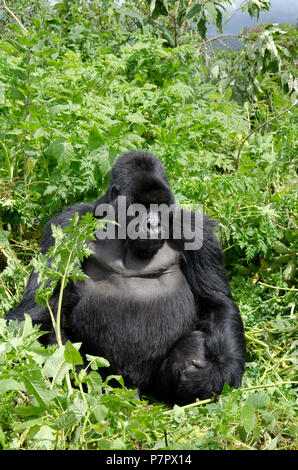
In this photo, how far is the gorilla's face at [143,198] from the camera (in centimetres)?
302

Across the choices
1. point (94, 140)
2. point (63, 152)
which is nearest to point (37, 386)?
point (63, 152)

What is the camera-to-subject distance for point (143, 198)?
9.89 feet

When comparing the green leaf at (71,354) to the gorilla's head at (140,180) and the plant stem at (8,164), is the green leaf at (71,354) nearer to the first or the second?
the gorilla's head at (140,180)

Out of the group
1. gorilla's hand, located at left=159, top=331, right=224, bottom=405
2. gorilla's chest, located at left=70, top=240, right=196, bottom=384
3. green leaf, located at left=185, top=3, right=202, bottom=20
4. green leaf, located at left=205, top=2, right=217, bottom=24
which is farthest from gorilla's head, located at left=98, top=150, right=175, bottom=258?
green leaf, located at left=185, top=3, right=202, bottom=20

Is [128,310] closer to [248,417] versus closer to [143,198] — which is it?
[143,198]

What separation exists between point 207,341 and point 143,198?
945mm

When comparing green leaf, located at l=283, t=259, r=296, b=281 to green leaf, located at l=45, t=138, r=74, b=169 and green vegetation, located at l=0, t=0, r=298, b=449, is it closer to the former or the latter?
green vegetation, located at l=0, t=0, r=298, b=449

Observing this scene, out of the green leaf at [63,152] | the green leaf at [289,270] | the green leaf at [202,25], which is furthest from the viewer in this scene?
the green leaf at [202,25]

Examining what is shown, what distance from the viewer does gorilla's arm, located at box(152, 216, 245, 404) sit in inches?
120

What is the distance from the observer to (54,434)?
6.88ft

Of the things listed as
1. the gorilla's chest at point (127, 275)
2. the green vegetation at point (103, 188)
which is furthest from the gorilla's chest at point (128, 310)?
the green vegetation at point (103, 188)

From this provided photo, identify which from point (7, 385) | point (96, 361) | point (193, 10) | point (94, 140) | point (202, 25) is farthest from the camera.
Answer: point (202, 25)

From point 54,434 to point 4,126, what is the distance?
109 inches

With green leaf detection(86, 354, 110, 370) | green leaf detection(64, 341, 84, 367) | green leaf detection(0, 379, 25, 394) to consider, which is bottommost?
green leaf detection(86, 354, 110, 370)
